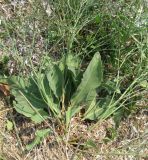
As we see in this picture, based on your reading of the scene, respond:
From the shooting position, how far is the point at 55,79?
2.04m

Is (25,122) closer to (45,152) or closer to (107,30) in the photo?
(45,152)

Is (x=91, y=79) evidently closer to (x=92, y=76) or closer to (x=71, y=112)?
(x=92, y=76)

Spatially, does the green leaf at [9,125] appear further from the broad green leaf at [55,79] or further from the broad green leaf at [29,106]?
the broad green leaf at [55,79]

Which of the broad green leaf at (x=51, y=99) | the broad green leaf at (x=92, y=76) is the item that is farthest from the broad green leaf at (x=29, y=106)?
the broad green leaf at (x=92, y=76)

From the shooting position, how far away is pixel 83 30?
2240mm

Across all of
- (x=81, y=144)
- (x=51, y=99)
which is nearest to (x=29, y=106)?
(x=51, y=99)

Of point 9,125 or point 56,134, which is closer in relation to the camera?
point 56,134

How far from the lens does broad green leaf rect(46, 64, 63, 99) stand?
2018mm

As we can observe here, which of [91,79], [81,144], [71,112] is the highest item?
[91,79]

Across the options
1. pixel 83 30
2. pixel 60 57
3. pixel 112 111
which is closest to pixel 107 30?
pixel 83 30

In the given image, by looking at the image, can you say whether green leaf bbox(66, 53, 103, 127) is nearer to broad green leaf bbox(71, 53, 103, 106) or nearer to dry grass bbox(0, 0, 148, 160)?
broad green leaf bbox(71, 53, 103, 106)

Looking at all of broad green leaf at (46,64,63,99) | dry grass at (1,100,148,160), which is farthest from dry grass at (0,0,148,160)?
broad green leaf at (46,64,63,99)

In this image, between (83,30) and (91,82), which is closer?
(91,82)

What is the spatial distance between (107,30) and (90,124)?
51 centimetres
